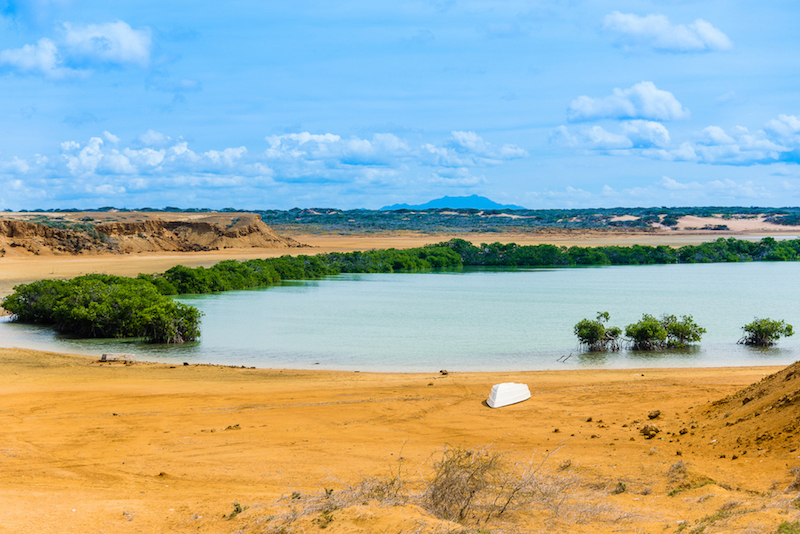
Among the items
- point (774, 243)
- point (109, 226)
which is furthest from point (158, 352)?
point (774, 243)

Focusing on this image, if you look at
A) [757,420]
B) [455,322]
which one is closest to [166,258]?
[455,322]

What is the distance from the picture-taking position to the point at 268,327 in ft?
78.2

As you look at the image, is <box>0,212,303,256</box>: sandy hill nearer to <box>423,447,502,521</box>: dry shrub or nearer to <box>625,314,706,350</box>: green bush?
<box>625,314,706,350</box>: green bush

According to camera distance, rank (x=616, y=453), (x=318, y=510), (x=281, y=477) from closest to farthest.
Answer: (x=318, y=510) → (x=281, y=477) → (x=616, y=453)

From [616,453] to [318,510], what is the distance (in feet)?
15.9

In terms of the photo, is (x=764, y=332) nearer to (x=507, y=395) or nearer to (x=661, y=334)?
(x=661, y=334)

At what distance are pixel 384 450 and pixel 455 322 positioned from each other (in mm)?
15680

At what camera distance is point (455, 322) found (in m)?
24.9

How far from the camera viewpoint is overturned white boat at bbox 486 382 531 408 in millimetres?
11797

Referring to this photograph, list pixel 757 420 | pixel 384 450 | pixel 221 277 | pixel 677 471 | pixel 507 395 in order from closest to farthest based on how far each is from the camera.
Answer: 1. pixel 677 471
2. pixel 757 420
3. pixel 384 450
4. pixel 507 395
5. pixel 221 277

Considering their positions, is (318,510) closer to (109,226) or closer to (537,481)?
(537,481)

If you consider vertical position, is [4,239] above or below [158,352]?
above

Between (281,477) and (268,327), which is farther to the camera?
(268,327)

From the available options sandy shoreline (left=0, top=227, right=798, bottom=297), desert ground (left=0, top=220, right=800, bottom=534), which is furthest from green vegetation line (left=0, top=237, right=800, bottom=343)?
sandy shoreline (left=0, top=227, right=798, bottom=297)
